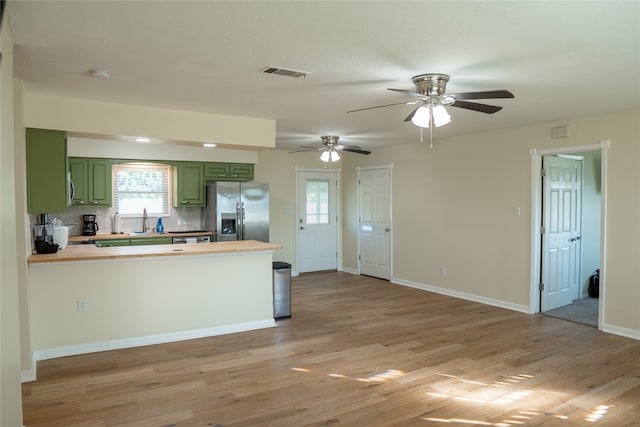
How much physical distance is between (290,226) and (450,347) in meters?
4.60

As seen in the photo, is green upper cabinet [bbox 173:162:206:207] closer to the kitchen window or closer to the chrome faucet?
the kitchen window

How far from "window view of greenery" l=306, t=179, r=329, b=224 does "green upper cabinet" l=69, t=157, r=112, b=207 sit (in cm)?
361

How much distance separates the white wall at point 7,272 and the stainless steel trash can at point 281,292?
10.0 feet

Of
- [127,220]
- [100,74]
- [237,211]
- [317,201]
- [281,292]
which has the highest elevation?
[100,74]

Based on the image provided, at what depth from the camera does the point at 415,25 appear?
8.00 ft

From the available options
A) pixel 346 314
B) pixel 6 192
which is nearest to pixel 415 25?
pixel 6 192

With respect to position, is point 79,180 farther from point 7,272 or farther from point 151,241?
point 7,272

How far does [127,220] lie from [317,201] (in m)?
3.52

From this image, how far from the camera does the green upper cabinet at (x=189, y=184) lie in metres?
6.99

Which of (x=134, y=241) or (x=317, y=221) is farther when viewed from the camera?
(x=317, y=221)

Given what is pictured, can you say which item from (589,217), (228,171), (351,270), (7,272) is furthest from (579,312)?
(7,272)

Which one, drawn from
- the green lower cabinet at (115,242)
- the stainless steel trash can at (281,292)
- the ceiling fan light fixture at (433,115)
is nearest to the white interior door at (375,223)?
the stainless steel trash can at (281,292)

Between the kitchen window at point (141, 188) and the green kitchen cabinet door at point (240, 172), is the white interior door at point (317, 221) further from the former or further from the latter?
the kitchen window at point (141, 188)

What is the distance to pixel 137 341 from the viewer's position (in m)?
4.37
